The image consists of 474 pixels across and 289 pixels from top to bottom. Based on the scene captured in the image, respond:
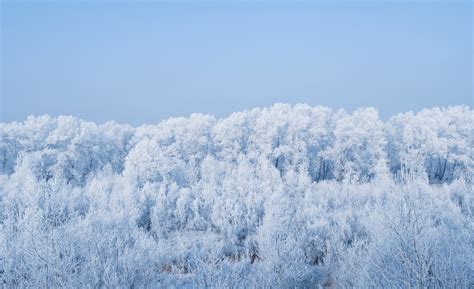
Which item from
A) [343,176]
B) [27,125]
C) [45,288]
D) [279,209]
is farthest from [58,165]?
[45,288]

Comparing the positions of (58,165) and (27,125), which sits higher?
(27,125)

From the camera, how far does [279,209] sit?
49.3 ft

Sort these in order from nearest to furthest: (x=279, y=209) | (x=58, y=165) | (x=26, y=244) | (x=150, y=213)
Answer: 1. (x=26, y=244)
2. (x=279, y=209)
3. (x=150, y=213)
4. (x=58, y=165)

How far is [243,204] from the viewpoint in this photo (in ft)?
63.2

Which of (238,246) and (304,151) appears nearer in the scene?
(238,246)

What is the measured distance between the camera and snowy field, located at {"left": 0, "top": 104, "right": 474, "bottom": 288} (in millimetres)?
8641

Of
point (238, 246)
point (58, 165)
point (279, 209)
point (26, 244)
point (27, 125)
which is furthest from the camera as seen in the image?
point (27, 125)

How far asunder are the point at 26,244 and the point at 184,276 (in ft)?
15.4

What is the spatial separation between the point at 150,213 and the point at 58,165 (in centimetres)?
2163

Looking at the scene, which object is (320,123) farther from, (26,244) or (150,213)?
(26,244)

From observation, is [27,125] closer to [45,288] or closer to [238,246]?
[238,246]

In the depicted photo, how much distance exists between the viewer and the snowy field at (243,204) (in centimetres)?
864

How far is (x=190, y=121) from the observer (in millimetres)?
47594

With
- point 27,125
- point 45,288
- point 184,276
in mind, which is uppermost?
point 27,125
